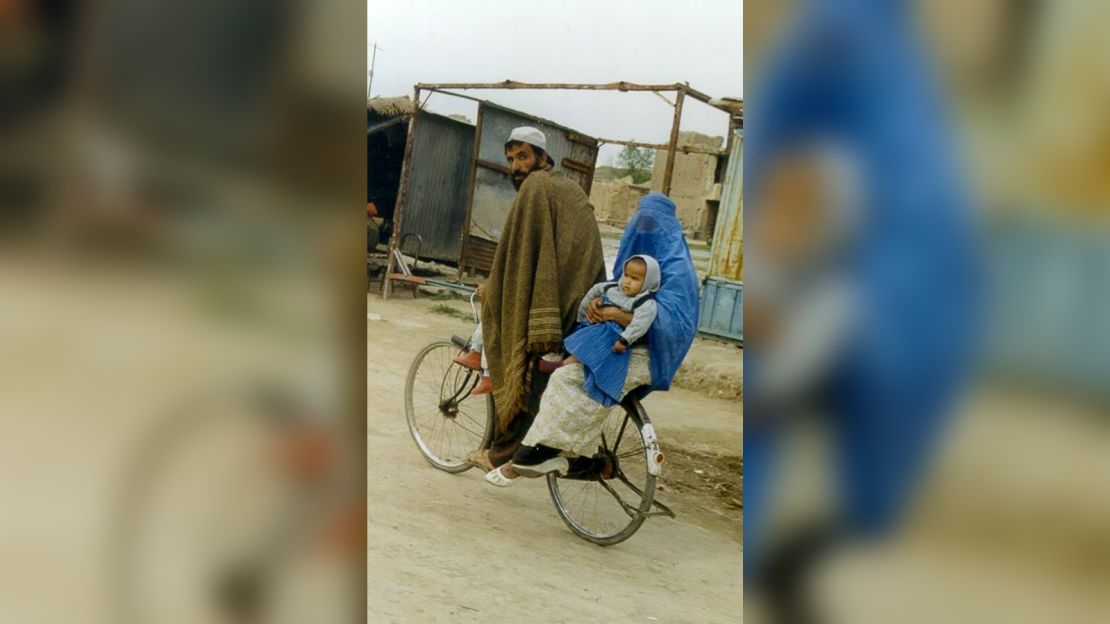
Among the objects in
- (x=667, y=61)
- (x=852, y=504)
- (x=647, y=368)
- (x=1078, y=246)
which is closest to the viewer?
(x=1078, y=246)

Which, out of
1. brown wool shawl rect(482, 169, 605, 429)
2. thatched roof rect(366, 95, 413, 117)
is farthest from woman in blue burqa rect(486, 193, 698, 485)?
thatched roof rect(366, 95, 413, 117)

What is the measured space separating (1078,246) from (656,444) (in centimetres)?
137

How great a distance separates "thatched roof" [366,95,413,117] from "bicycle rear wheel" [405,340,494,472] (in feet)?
2.75

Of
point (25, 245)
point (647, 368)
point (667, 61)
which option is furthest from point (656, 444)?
point (25, 245)

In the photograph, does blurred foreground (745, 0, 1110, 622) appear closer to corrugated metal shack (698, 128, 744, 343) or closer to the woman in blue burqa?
corrugated metal shack (698, 128, 744, 343)

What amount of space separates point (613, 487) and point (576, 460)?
158 mm

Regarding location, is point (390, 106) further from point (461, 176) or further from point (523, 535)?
point (523, 535)

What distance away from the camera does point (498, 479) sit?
3414mm

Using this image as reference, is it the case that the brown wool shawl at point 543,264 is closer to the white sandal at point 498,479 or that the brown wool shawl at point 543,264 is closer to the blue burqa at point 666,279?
the blue burqa at point 666,279

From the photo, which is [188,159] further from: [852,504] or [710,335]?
[852,504]

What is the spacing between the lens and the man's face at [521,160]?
3244mm

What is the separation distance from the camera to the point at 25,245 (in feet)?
9.87

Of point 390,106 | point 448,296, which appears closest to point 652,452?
point 448,296

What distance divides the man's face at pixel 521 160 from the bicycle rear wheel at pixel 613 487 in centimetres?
85
